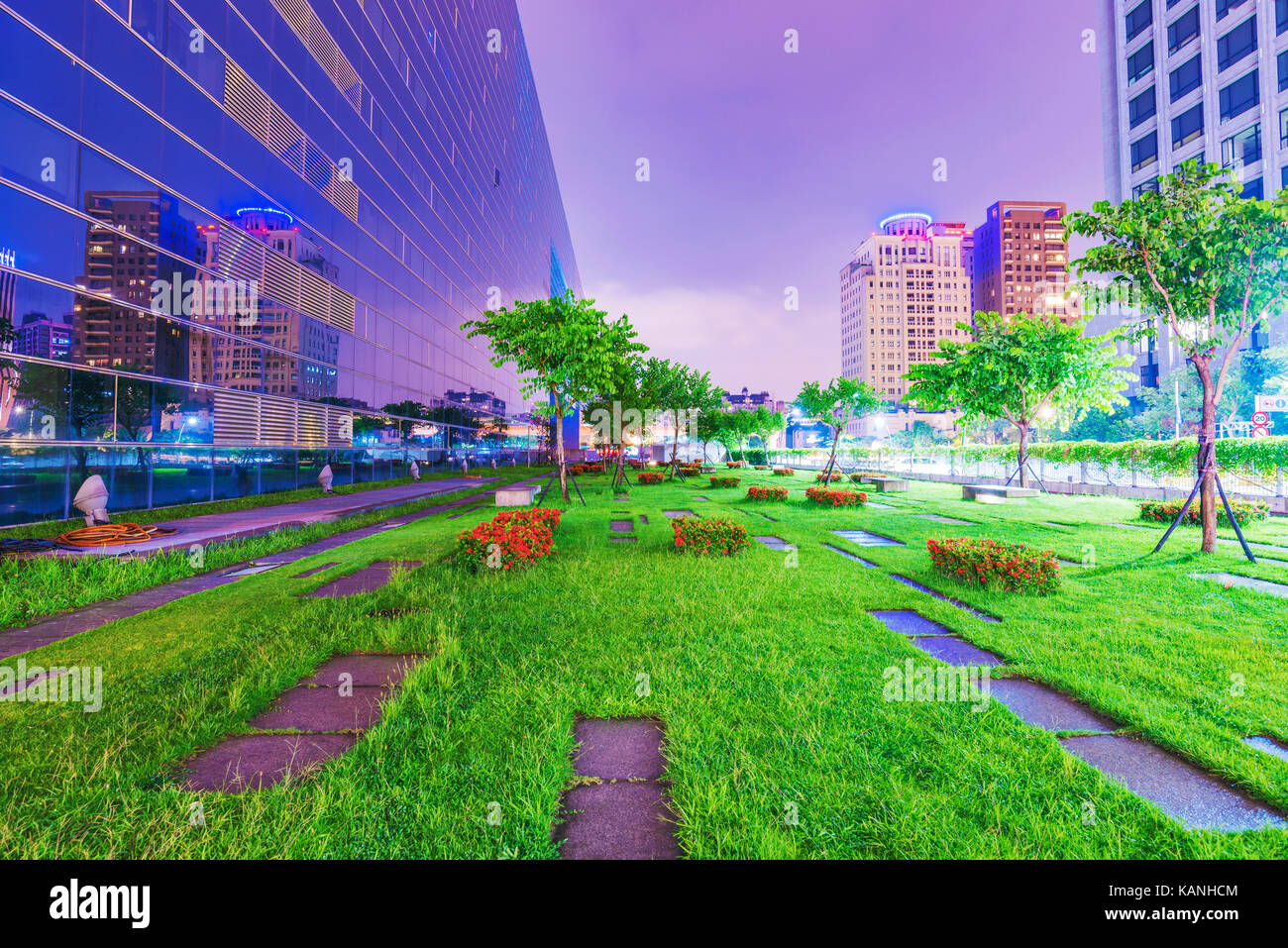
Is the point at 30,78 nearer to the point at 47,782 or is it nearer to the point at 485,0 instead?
the point at 47,782

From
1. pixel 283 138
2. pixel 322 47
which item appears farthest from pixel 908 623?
pixel 322 47

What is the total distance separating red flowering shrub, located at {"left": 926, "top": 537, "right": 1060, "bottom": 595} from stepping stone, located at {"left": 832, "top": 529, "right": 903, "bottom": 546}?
10.4 feet

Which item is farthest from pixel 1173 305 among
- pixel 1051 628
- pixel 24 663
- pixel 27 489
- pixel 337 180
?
pixel 337 180

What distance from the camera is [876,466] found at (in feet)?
154

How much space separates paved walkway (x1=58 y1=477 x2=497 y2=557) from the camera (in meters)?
7.86

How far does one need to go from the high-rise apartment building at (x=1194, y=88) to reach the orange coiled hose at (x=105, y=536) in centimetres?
4930

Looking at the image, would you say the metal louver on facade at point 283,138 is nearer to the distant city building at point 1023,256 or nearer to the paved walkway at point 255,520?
the paved walkway at point 255,520

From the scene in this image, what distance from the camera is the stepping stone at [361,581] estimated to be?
6.39 metres

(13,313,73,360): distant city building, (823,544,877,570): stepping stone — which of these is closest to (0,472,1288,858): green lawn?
(823,544,877,570): stepping stone

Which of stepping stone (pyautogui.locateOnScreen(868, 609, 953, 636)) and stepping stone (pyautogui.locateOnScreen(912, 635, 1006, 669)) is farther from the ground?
stepping stone (pyautogui.locateOnScreen(868, 609, 953, 636))

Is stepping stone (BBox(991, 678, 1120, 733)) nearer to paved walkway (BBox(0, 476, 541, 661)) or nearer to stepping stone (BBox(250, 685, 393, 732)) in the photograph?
stepping stone (BBox(250, 685, 393, 732))

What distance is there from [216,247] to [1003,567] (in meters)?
20.3

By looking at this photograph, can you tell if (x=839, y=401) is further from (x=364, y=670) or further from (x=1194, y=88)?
(x=1194, y=88)

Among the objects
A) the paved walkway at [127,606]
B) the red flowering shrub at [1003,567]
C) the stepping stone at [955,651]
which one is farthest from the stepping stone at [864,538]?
the paved walkway at [127,606]
